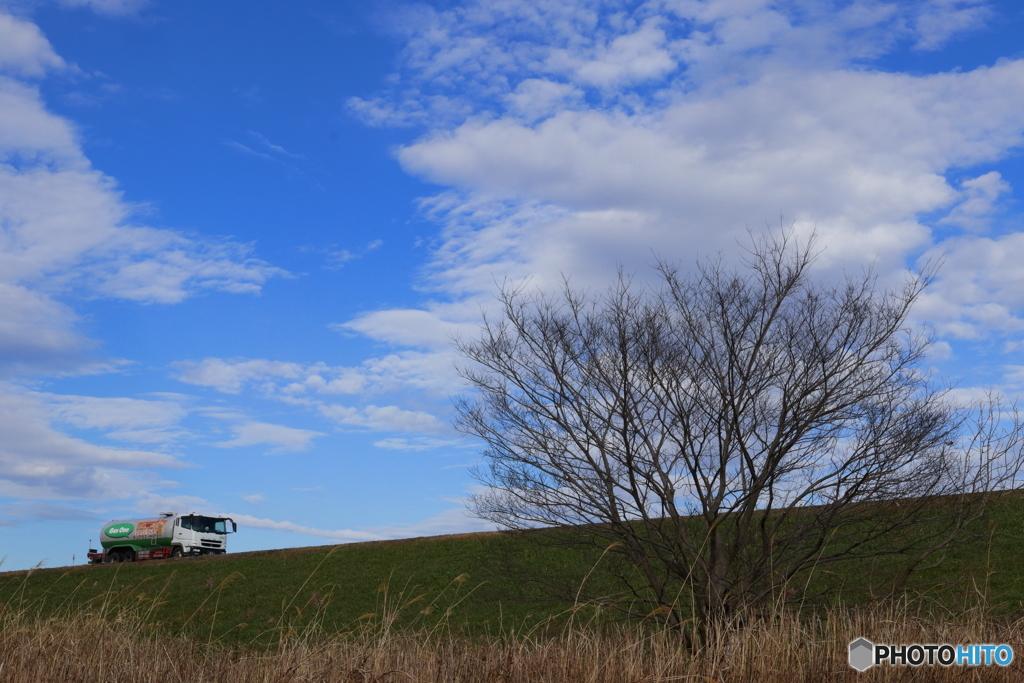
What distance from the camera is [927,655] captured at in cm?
505

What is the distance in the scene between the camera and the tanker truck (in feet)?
114

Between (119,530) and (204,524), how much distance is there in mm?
3995

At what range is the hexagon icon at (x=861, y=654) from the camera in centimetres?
494

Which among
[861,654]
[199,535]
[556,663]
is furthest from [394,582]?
[861,654]

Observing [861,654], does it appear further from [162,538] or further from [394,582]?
[162,538]

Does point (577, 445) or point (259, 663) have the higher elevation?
point (577, 445)

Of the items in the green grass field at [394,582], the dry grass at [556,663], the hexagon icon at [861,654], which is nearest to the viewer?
the dry grass at [556,663]

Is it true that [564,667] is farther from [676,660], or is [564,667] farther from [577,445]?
[577,445]

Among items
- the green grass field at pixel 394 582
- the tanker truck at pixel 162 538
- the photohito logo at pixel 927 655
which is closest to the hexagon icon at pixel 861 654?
the photohito logo at pixel 927 655

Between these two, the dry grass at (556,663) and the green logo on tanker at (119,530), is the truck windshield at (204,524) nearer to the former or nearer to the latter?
the green logo on tanker at (119,530)

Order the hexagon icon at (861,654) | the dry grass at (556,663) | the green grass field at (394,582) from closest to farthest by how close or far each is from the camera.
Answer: the dry grass at (556,663)
the hexagon icon at (861,654)
the green grass field at (394,582)

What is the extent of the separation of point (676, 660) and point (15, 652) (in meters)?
4.91

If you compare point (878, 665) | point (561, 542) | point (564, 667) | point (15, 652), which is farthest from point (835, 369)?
point (15, 652)

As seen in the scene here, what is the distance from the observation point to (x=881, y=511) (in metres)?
10.4
